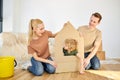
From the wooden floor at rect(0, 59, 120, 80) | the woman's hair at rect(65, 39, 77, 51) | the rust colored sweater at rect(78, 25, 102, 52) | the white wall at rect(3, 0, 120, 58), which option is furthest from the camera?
the white wall at rect(3, 0, 120, 58)

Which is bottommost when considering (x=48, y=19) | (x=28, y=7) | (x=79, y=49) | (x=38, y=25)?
(x=79, y=49)

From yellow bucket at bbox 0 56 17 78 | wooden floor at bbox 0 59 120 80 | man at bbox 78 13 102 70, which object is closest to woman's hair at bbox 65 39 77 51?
man at bbox 78 13 102 70

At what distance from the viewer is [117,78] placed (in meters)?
1.70

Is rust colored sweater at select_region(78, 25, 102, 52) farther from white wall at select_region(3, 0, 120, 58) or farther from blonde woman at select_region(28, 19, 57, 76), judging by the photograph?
white wall at select_region(3, 0, 120, 58)

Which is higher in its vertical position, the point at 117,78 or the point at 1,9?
the point at 1,9

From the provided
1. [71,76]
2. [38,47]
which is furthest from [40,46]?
[71,76]

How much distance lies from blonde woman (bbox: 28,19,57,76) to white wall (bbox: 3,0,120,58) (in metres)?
1.22

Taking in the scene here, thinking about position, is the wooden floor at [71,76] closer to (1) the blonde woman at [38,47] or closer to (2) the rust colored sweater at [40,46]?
(1) the blonde woman at [38,47]

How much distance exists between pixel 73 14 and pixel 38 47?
4.51 ft

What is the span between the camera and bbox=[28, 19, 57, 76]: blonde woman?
69.6 inches

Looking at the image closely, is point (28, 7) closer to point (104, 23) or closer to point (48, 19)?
point (48, 19)

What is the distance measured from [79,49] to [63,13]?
1.32 m

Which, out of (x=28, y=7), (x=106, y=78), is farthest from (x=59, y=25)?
(x=106, y=78)

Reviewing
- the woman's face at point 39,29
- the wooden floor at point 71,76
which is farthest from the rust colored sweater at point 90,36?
the woman's face at point 39,29
